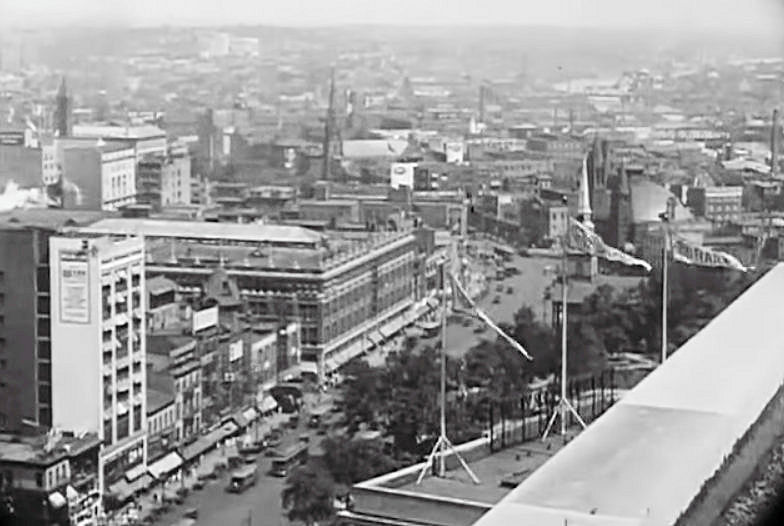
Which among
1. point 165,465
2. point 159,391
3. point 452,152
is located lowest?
point 165,465

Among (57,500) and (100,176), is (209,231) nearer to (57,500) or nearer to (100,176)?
(100,176)

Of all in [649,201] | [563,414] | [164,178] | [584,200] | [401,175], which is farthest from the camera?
[649,201]

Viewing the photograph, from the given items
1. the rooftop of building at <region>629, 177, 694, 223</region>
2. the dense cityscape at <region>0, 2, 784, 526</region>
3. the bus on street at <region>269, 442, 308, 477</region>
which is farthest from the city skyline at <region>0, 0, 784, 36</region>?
the bus on street at <region>269, 442, 308, 477</region>

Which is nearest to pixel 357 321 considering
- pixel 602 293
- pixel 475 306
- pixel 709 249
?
pixel 475 306

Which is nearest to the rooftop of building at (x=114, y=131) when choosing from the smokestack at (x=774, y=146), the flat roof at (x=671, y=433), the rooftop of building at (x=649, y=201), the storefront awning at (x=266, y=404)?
the storefront awning at (x=266, y=404)

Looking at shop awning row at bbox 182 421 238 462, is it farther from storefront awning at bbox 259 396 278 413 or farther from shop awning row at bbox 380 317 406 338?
shop awning row at bbox 380 317 406 338

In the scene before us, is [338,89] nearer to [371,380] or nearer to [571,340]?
[371,380]

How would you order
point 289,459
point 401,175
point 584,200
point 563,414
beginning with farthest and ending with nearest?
1. point 584,200
2. point 563,414
3. point 401,175
4. point 289,459

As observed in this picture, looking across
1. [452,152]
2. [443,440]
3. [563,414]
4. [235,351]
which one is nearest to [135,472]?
[235,351]
